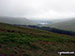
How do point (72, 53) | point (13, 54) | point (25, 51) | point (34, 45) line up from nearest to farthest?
1. point (13, 54)
2. point (25, 51)
3. point (72, 53)
4. point (34, 45)

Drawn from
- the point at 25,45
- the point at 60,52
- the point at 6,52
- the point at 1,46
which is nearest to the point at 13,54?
the point at 6,52

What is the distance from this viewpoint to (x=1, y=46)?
40.9 meters

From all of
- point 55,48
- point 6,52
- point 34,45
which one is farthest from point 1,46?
point 55,48

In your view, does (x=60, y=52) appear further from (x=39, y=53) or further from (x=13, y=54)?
(x=13, y=54)

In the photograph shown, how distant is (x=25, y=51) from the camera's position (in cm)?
4025

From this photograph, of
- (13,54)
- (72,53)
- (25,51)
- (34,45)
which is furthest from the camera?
(34,45)

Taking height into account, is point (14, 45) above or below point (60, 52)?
above

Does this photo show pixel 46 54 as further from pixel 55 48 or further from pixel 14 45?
pixel 14 45

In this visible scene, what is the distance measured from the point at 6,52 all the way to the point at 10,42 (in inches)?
337

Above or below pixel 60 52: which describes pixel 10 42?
above

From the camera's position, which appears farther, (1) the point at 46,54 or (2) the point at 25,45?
(2) the point at 25,45

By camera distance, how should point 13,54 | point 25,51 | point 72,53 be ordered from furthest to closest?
point 72,53 → point 25,51 → point 13,54

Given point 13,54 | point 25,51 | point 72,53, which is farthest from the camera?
point 72,53

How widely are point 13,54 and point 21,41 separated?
1119 cm
